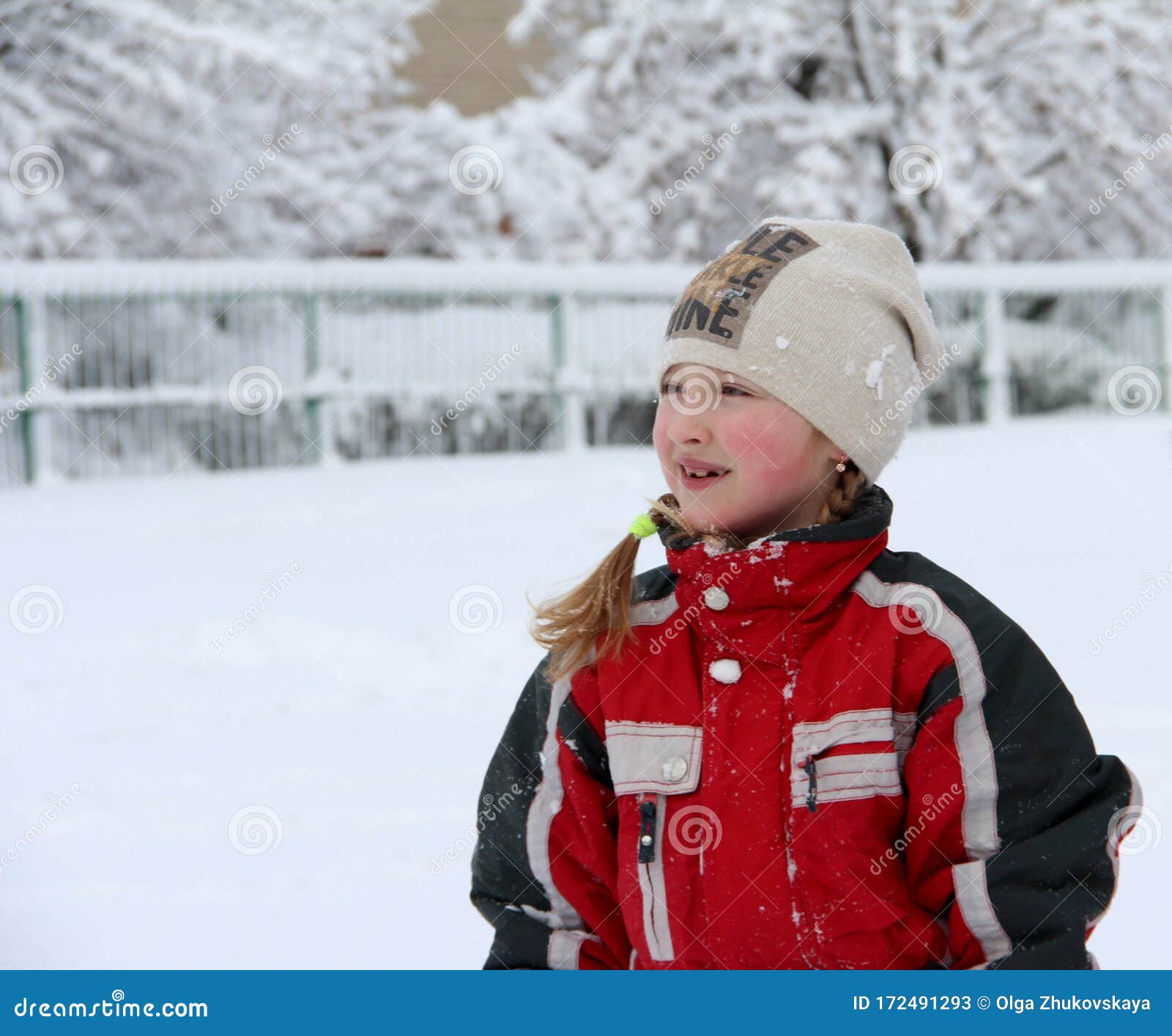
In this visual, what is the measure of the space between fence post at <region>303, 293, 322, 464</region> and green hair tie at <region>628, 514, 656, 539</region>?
920 centimetres

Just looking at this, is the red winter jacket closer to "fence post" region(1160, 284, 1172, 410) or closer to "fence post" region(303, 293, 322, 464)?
"fence post" region(303, 293, 322, 464)

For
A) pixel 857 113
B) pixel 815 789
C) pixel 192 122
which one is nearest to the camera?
pixel 815 789

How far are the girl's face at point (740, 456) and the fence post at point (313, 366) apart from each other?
30.3 ft

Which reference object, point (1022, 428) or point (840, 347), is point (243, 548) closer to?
point (840, 347)

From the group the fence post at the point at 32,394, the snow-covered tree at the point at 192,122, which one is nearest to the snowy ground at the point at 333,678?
the fence post at the point at 32,394

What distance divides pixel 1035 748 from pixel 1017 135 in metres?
16.1

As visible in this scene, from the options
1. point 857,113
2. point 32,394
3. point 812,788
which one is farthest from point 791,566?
point 857,113

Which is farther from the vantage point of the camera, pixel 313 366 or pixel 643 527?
pixel 313 366

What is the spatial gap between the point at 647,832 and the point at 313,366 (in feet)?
31.9

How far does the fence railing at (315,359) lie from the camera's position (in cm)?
1068

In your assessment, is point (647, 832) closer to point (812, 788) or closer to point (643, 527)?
point (812, 788)

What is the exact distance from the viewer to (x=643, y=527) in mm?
1991

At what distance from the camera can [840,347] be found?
2.00 m

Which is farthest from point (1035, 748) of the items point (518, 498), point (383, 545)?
point (518, 498)
